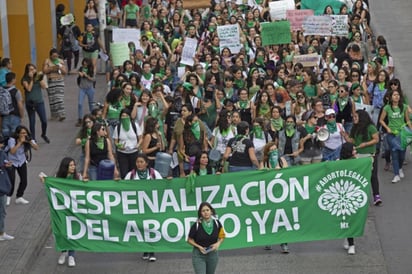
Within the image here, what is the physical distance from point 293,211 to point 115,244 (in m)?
2.41

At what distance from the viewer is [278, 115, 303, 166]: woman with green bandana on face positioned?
21016 mm

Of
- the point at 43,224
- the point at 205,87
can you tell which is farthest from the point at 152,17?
the point at 43,224

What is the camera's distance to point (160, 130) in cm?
2239

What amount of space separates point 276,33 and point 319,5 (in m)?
5.59

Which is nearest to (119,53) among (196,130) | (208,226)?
(196,130)

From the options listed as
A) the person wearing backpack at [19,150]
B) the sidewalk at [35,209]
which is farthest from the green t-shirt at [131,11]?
the person wearing backpack at [19,150]

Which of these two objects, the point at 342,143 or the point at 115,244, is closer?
the point at 115,244

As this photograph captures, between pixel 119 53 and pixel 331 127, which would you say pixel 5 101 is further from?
pixel 331 127

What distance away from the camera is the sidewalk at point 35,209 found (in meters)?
19.2

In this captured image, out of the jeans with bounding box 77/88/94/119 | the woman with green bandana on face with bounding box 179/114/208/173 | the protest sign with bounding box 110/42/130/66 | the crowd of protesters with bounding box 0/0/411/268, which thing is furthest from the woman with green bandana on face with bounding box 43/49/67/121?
the woman with green bandana on face with bounding box 179/114/208/173

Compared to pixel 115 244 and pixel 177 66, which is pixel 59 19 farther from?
pixel 115 244

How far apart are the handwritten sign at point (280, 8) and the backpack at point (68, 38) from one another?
4615 millimetres

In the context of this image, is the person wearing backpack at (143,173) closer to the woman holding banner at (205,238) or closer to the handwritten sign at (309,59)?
the woman holding banner at (205,238)

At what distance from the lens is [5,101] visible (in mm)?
23609
